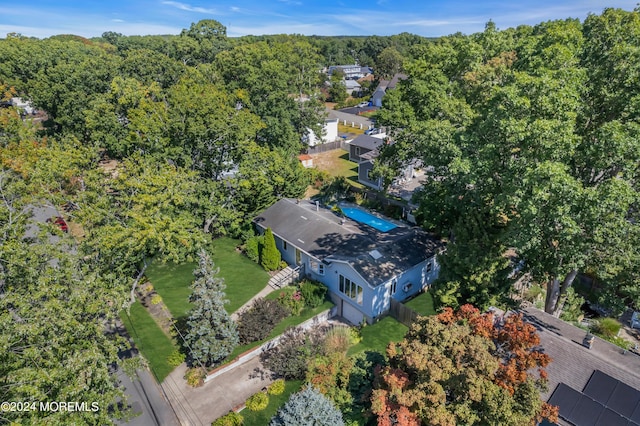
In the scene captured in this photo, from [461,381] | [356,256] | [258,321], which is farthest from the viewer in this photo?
[356,256]

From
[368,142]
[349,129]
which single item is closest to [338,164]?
[368,142]

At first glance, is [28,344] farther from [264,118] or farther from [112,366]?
[264,118]

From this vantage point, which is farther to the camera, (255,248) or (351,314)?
(255,248)

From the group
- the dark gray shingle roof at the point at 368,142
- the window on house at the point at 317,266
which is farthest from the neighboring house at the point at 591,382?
the dark gray shingle roof at the point at 368,142

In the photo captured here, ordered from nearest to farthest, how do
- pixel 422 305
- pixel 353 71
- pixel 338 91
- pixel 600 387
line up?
pixel 600 387
pixel 422 305
pixel 338 91
pixel 353 71

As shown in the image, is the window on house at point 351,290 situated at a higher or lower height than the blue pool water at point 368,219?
lower

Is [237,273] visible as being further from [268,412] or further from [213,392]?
[268,412]

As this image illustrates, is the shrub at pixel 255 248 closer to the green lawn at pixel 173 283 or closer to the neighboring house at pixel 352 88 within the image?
the green lawn at pixel 173 283
